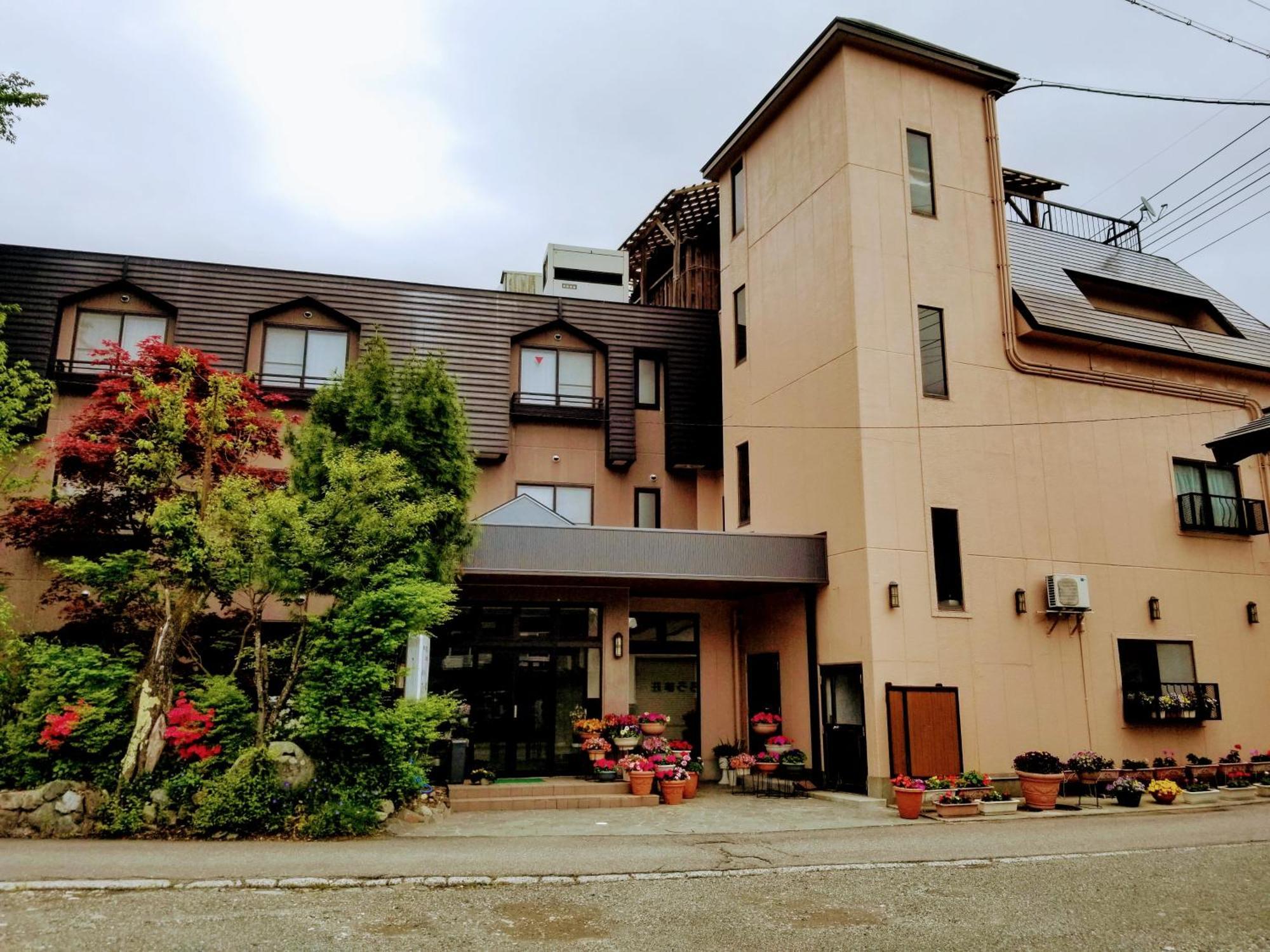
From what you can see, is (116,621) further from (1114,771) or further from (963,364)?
(1114,771)

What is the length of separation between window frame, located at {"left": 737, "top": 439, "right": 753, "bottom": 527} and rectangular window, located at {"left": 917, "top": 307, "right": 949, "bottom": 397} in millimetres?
3681

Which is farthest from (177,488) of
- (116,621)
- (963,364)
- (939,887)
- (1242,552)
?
(1242,552)

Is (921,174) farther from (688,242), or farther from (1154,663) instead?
(1154,663)

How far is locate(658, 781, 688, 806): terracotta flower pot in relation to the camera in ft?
44.3

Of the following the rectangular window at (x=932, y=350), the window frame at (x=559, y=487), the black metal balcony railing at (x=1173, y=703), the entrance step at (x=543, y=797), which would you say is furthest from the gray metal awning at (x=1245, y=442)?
the window frame at (x=559, y=487)

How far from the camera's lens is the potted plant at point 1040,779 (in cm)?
1291

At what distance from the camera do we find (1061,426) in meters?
16.2

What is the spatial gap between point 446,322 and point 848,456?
8410mm

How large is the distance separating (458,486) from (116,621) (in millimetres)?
5486

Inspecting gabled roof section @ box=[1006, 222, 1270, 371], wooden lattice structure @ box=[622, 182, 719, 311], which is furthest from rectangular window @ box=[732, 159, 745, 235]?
gabled roof section @ box=[1006, 222, 1270, 371]

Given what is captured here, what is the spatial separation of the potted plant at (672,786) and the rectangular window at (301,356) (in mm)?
9669

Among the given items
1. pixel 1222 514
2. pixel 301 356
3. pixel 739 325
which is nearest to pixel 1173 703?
pixel 1222 514

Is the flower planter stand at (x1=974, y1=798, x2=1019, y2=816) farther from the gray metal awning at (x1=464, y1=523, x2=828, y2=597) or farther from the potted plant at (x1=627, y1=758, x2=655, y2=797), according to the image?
the potted plant at (x1=627, y1=758, x2=655, y2=797)

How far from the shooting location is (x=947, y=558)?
48.4 ft
